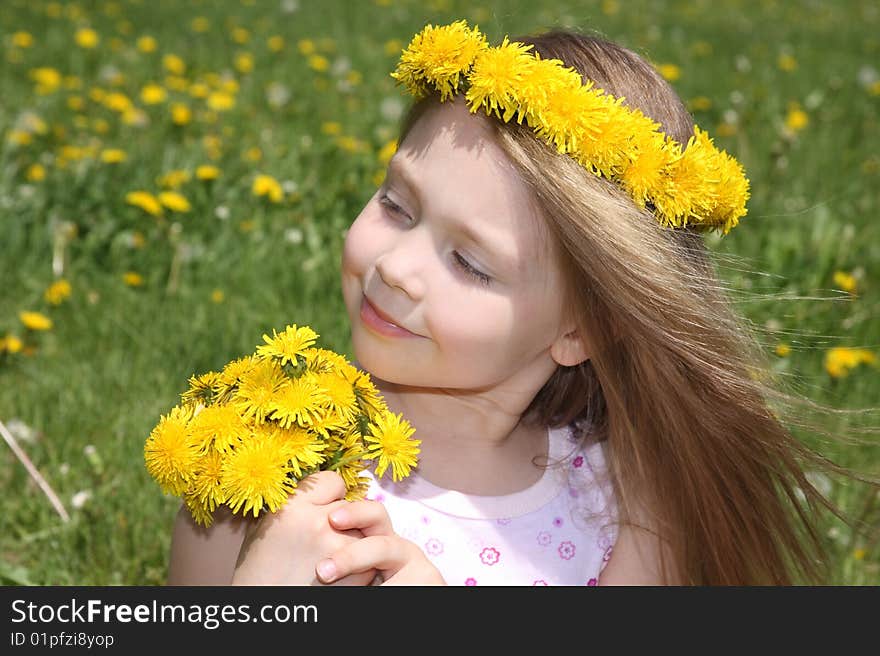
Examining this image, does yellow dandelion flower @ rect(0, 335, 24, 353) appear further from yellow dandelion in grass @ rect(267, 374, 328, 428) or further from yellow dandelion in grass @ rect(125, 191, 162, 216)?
yellow dandelion in grass @ rect(267, 374, 328, 428)

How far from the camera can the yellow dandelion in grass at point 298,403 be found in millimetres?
1623

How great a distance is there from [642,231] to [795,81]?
16.1 ft

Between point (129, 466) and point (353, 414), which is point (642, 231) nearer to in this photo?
point (353, 414)

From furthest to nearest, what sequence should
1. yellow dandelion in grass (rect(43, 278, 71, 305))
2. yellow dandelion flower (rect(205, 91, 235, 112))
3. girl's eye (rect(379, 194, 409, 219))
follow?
1. yellow dandelion flower (rect(205, 91, 235, 112))
2. yellow dandelion in grass (rect(43, 278, 71, 305))
3. girl's eye (rect(379, 194, 409, 219))

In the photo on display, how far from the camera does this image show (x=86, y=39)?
5492mm

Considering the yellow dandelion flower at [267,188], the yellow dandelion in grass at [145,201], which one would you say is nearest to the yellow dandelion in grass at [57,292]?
the yellow dandelion in grass at [145,201]

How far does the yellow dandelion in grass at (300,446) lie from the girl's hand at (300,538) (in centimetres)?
6

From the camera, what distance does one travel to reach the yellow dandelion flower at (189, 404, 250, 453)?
162cm

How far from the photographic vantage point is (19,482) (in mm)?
2680

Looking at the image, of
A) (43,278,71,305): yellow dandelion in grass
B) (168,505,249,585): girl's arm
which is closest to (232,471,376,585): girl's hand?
(168,505,249,585): girl's arm

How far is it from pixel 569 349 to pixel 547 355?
0.17 ft

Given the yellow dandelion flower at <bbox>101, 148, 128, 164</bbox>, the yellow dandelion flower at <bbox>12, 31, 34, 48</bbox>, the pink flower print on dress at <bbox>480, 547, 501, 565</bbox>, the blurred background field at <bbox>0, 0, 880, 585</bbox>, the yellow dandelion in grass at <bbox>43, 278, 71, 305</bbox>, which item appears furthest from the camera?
the yellow dandelion flower at <bbox>12, 31, 34, 48</bbox>

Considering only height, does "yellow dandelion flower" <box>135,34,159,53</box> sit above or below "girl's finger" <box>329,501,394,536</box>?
above

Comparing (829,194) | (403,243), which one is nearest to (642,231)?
(403,243)
